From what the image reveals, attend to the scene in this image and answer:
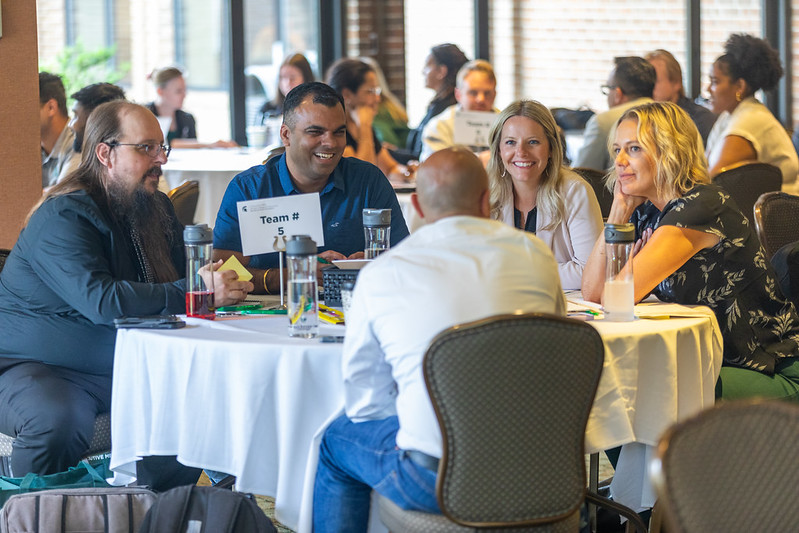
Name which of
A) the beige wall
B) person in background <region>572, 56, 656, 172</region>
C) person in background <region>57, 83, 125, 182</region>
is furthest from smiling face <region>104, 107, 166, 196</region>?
person in background <region>572, 56, 656, 172</region>

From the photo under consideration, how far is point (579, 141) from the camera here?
834cm

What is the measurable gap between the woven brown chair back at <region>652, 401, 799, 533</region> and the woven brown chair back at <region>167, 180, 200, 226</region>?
3.25 m

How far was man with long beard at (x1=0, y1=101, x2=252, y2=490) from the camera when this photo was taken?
2.92 metres

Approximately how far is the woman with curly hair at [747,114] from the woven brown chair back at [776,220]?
6.82 feet

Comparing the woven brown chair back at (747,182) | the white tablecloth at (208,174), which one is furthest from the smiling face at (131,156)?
the woven brown chair back at (747,182)

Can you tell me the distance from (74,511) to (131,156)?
3.49ft

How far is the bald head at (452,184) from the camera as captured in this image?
230cm

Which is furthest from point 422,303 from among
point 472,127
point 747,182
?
point 472,127

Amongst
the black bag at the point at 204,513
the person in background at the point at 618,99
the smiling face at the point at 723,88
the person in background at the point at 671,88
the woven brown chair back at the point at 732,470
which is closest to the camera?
the woven brown chair back at the point at 732,470

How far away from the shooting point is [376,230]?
3197mm

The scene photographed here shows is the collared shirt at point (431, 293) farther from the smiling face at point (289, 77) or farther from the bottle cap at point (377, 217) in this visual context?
the smiling face at point (289, 77)

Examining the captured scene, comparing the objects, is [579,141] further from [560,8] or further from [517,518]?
[517,518]

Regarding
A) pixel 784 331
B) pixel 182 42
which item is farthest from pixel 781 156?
pixel 182 42

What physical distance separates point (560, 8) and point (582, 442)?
8331 mm
